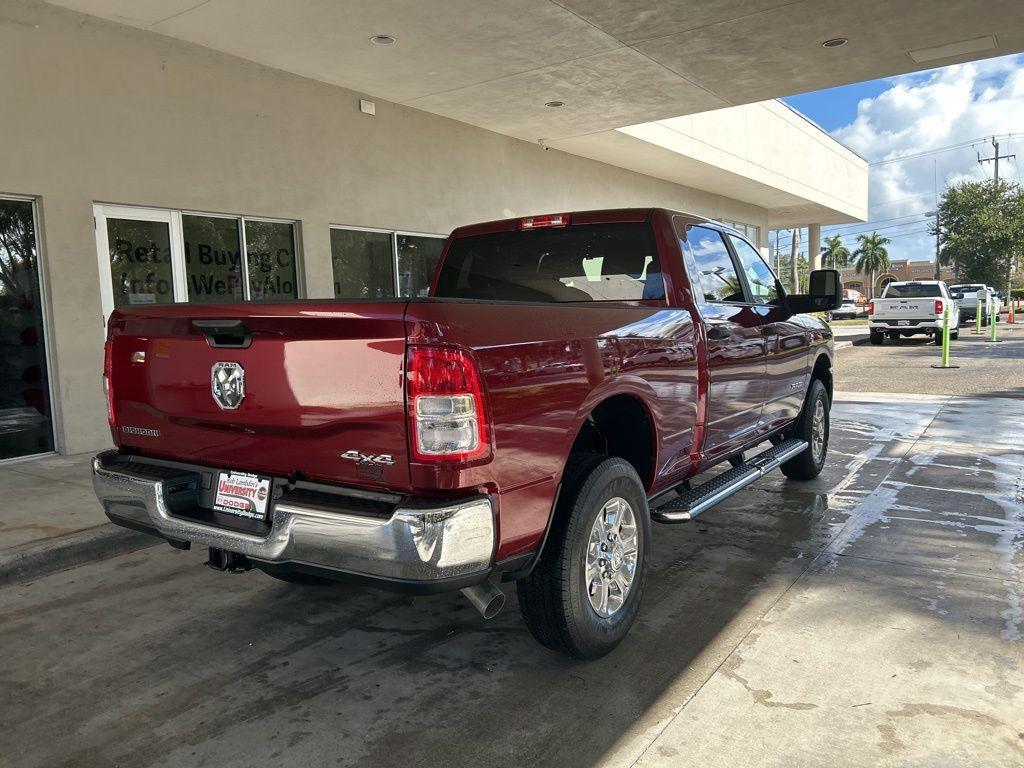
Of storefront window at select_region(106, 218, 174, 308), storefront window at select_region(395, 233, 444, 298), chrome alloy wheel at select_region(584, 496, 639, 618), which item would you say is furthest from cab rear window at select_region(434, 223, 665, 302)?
storefront window at select_region(395, 233, 444, 298)

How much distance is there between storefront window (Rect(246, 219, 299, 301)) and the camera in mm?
9578

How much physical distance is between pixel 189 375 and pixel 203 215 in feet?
21.4

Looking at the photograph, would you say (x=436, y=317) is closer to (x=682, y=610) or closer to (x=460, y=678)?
(x=460, y=678)

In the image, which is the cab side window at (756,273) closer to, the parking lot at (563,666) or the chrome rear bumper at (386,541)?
the parking lot at (563,666)

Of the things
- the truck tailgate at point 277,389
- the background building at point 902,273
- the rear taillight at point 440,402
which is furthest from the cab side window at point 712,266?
the background building at point 902,273

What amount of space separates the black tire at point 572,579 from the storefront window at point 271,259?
721 centimetres

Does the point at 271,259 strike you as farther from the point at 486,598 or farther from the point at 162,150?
the point at 486,598

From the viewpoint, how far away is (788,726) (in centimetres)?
284

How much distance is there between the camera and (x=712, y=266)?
4.76m

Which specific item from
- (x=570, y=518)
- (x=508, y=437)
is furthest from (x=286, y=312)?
(x=570, y=518)

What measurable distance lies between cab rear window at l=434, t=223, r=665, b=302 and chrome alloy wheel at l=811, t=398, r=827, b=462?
9.49 feet

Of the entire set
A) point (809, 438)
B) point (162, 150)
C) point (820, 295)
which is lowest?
point (809, 438)

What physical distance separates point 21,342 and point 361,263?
4603 mm

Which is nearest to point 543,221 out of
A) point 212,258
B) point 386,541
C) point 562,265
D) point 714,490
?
point 562,265
